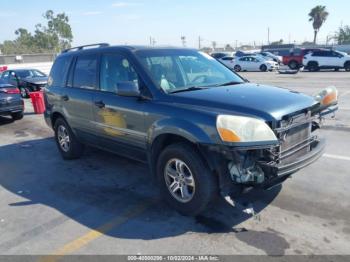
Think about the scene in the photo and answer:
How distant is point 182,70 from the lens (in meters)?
4.73

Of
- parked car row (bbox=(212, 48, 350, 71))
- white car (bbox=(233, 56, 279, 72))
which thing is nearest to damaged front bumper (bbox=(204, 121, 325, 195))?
parked car row (bbox=(212, 48, 350, 71))

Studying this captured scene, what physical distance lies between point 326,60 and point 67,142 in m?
25.5

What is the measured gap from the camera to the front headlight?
11.0 ft

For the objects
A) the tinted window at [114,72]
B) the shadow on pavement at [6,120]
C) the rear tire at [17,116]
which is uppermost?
the tinted window at [114,72]

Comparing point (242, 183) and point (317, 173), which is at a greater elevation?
Answer: point (242, 183)

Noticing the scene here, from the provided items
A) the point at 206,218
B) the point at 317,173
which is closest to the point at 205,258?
the point at 206,218

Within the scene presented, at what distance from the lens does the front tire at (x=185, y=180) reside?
12.1 feet

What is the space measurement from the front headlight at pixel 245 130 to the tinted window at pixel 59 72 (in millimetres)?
3652

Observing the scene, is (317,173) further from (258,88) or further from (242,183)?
(242,183)

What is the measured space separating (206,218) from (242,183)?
69 cm

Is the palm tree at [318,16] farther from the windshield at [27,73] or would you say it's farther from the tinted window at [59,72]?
the tinted window at [59,72]

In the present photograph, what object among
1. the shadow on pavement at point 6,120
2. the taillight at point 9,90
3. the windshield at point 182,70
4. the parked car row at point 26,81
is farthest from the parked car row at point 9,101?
the windshield at point 182,70

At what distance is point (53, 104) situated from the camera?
254 inches

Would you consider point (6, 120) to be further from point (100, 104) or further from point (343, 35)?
point (343, 35)
